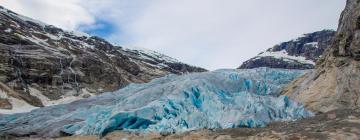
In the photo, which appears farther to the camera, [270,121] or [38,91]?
[38,91]

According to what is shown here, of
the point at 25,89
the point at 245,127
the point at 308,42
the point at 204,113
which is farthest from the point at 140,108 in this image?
the point at 308,42

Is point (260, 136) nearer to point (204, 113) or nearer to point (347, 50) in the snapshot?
point (204, 113)

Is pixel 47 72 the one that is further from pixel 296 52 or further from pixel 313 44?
pixel 313 44

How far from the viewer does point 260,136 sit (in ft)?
56.2

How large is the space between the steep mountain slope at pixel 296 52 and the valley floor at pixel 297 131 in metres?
123

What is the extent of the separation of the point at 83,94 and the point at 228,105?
182ft

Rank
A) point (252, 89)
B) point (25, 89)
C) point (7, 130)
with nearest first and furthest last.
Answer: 1. point (7, 130)
2. point (252, 89)
3. point (25, 89)

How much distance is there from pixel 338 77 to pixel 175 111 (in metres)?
7.94

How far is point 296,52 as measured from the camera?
16288 cm

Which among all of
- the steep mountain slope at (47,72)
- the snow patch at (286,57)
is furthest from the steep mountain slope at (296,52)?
the steep mountain slope at (47,72)

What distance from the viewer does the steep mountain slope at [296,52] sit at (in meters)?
148

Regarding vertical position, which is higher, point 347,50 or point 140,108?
point 347,50

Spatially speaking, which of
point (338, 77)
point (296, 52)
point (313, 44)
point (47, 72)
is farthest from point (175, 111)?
point (313, 44)

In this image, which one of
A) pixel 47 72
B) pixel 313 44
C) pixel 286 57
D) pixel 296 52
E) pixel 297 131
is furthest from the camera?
pixel 296 52
